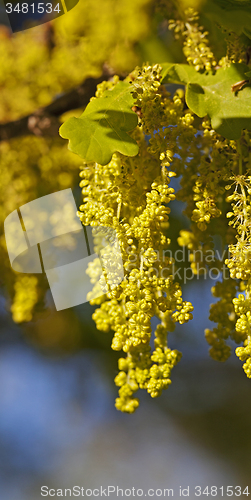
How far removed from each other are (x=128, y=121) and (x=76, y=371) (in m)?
1.74

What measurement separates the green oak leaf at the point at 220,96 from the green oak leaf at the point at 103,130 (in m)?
0.12

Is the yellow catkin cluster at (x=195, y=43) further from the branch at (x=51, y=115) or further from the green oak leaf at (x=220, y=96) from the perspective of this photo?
the branch at (x=51, y=115)

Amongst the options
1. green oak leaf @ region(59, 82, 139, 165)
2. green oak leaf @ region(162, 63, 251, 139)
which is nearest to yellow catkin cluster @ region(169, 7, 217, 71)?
green oak leaf @ region(162, 63, 251, 139)

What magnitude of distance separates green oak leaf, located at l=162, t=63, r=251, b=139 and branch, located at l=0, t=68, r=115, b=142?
32 cm

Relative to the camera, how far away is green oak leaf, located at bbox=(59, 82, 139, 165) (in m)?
0.51

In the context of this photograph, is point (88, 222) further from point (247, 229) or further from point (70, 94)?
point (70, 94)

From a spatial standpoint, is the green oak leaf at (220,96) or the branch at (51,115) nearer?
the green oak leaf at (220,96)

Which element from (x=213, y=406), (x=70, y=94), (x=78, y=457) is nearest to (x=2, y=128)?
(x=70, y=94)

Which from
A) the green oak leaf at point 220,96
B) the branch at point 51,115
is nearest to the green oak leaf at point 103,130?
the green oak leaf at point 220,96

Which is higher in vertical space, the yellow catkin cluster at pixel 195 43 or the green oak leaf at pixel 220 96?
the yellow catkin cluster at pixel 195 43

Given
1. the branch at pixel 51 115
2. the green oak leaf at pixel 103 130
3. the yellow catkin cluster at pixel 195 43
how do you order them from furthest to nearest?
the branch at pixel 51 115, the yellow catkin cluster at pixel 195 43, the green oak leaf at pixel 103 130

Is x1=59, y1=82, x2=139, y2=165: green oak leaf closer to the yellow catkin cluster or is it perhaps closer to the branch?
the yellow catkin cluster

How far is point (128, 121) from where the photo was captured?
1.76 feet

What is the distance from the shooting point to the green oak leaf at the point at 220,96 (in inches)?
22.4
